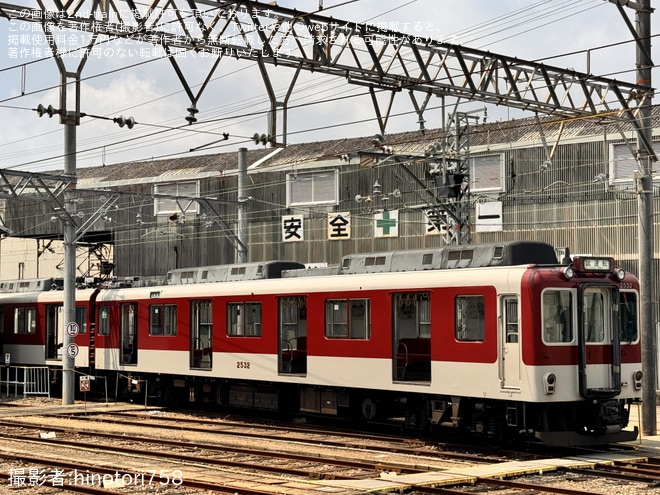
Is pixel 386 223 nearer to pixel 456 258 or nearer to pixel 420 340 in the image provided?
pixel 420 340

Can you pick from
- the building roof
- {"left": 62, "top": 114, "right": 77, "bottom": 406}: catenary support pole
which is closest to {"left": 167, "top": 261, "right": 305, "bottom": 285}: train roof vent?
{"left": 62, "top": 114, "right": 77, "bottom": 406}: catenary support pole

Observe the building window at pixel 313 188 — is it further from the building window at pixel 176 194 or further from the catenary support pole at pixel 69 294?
the catenary support pole at pixel 69 294

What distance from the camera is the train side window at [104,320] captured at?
2739 cm

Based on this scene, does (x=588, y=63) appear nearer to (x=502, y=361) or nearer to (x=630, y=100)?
(x=630, y=100)

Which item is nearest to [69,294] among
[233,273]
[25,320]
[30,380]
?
[233,273]

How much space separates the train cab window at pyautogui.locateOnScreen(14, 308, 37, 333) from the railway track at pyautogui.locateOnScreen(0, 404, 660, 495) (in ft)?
32.0

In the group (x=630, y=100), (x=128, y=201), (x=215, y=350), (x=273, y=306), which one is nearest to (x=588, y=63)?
(x=630, y=100)

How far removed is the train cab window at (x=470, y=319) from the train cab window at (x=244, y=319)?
5.80m

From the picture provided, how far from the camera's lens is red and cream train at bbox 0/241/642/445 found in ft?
54.0

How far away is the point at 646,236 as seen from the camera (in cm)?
1883

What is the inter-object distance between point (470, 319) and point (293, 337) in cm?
556

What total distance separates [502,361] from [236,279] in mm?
8575

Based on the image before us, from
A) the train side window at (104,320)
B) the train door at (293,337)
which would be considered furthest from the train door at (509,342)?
the train side window at (104,320)

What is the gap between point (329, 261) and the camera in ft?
120
